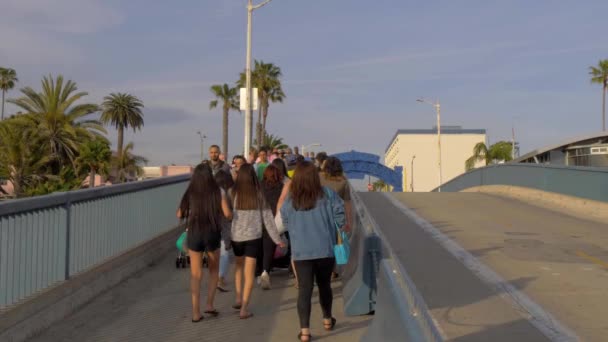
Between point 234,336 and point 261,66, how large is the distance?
2399 inches

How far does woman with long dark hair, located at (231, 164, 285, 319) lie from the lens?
7.64 meters

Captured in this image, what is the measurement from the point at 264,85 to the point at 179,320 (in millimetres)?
59600

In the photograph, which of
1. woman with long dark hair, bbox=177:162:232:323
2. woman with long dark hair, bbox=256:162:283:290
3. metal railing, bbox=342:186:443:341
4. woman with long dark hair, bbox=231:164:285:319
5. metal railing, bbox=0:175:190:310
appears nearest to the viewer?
metal railing, bbox=342:186:443:341

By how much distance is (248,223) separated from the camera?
766cm

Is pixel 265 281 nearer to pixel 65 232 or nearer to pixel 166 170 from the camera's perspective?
pixel 65 232

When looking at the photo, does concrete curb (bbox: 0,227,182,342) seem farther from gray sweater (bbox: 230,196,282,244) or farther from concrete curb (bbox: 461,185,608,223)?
concrete curb (bbox: 461,185,608,223)

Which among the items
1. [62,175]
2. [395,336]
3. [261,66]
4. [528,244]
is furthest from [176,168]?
[395,336]

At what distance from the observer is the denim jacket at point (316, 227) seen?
664cm

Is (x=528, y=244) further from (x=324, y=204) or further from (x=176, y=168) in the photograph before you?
(x=176, y=168)

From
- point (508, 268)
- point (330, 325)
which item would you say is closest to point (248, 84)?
point (508, 268)

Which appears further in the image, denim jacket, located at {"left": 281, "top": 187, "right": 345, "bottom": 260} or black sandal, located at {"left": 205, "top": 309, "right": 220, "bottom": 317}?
black sandal, located at {"left": 205, "top": 309, "right": 220, "bottom": 317}

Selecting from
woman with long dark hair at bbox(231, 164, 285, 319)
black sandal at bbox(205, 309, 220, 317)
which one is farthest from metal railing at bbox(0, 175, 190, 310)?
woman with long dark hair at bbox(231, 164, 285, 319)

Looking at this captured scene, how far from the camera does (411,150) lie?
14612 cm

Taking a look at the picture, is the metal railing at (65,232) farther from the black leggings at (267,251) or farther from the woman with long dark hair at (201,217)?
the black leggings at (267,251)
